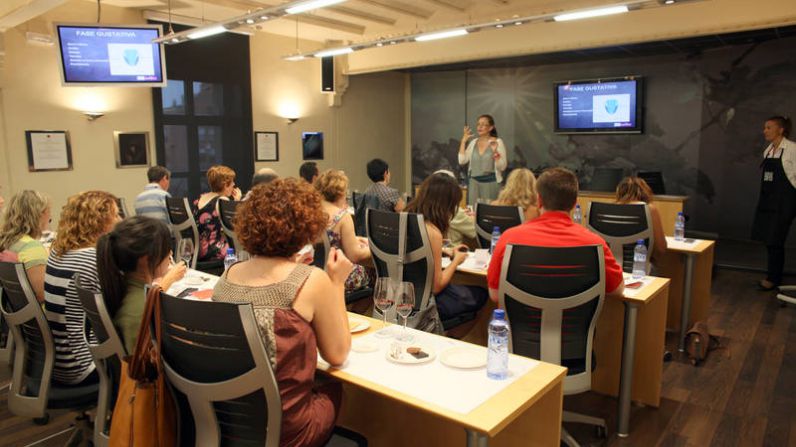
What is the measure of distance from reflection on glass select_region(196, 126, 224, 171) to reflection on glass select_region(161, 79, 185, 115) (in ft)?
1.31

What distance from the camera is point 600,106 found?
897 centimetres

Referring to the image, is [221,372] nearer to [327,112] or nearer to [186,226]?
[186,226]

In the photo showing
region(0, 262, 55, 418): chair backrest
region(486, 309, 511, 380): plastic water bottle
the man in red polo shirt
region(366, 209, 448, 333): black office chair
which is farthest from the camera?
region(366, 209, 448, 333): black office chair

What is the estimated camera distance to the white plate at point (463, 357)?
198 cm

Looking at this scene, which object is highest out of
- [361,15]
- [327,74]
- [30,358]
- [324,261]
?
[361,15]

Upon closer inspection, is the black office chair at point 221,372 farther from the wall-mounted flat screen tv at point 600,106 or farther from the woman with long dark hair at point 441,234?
the wall-mounted flat screen tv at point 600,106

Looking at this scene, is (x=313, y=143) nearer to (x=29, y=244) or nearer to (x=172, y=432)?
(x=29, y=244)

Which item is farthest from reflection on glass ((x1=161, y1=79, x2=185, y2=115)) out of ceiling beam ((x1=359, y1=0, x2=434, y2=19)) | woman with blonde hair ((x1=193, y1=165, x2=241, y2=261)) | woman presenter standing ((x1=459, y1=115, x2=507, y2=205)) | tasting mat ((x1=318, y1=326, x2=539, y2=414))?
tasting mat ((x1=318, y1=326, x2=539, y2=414))

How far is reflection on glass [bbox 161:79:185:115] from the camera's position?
7.87m

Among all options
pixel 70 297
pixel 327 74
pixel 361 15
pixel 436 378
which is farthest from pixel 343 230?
pixel 327 74

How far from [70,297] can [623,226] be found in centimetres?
354

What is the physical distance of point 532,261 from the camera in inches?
103

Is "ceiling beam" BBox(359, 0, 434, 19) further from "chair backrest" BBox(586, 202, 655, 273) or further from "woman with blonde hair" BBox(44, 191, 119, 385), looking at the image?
"woman with blonde hair" BBox(44, 191, 119, 385)

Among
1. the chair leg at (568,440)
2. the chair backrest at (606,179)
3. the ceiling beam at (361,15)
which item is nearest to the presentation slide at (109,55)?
the ceiling beam at (361,15)
